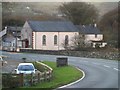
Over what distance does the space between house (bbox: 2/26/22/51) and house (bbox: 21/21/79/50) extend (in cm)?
332

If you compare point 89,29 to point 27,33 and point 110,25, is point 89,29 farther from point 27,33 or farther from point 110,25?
point 27,33

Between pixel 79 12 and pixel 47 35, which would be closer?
pixel 47 35

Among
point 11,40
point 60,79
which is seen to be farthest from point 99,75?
point 11,40

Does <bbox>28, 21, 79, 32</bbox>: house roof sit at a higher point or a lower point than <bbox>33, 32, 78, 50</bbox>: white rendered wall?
higher

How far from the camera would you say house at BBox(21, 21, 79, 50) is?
89.6 metres

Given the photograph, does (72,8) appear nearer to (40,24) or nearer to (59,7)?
(59,7)

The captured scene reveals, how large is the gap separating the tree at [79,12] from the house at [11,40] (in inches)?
712

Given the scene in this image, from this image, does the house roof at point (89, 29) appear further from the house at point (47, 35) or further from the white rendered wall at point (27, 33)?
the white rendered wall at point (27, 33)

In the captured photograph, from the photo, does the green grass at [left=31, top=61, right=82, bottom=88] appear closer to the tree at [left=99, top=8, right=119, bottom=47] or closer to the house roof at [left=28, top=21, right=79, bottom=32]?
the tree at [left=99, top=8, right=119, bottom=47]

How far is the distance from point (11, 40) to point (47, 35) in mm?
13973

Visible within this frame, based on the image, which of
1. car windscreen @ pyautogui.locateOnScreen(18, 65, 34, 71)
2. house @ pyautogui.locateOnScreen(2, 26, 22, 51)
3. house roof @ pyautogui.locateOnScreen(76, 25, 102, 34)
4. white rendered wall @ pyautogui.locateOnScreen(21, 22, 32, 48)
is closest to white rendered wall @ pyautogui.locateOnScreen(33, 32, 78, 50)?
white rendered wall @ pyautogui.locateOnScreen(21, 22, 32, 48)

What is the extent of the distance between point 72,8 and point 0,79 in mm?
100843

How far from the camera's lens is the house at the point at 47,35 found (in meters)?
89.6

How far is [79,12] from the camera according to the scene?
392 feet
